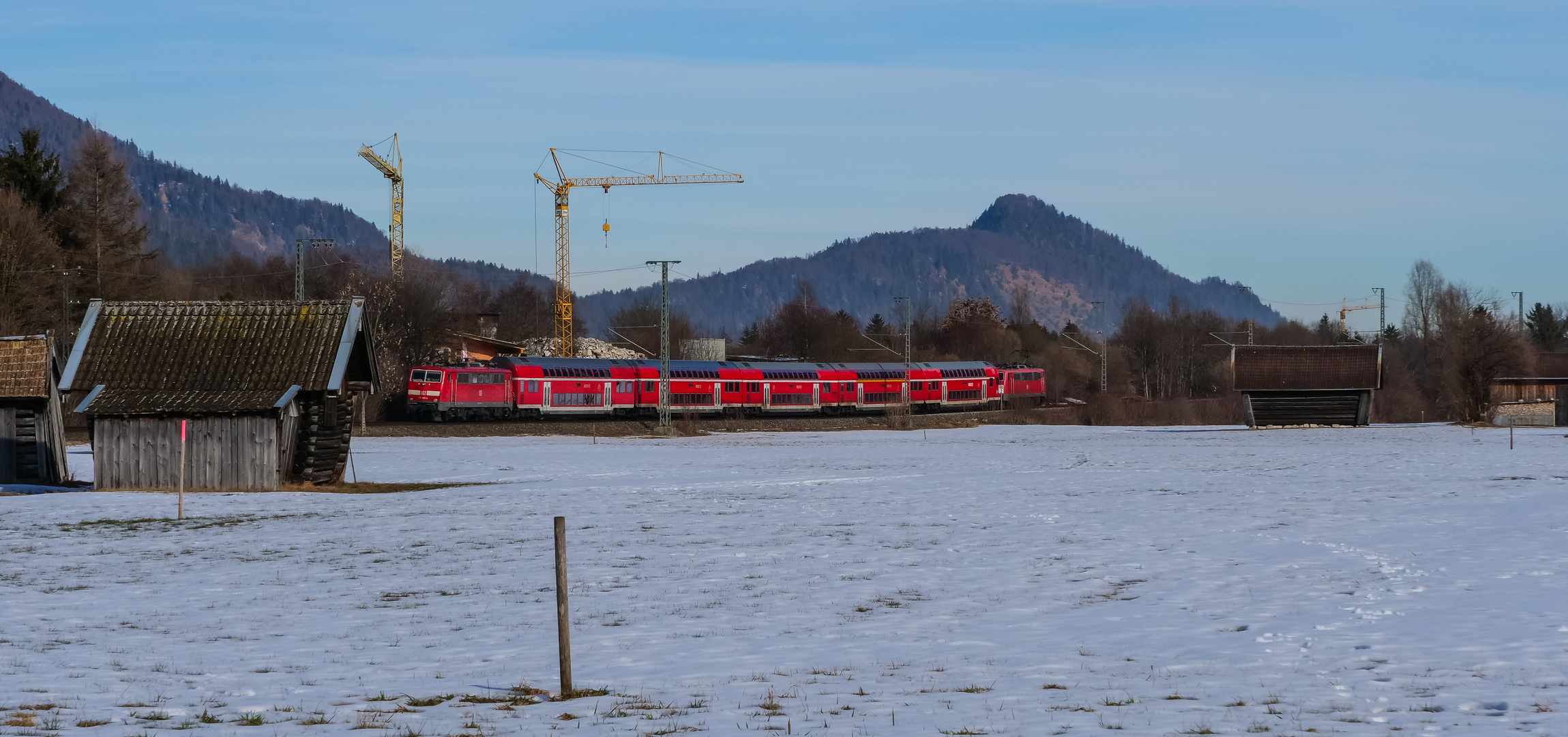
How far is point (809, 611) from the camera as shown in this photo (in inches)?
568

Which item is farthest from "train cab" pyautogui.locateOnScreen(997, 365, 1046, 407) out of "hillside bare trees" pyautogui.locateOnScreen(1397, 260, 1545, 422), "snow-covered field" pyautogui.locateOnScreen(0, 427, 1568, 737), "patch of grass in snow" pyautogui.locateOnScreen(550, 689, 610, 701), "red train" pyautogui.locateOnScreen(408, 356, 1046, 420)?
"patch of grass in snow" pyautogui.locateOnScreen(550, 689, 610, 701)

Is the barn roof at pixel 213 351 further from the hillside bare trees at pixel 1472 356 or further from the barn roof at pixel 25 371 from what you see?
the hillside bare trees at pixel 1472 356

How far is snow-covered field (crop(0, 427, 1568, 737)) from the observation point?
9.64 meters

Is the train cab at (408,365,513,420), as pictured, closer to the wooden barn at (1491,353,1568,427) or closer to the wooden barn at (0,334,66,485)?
the wooden barn at (0,334,66,485)

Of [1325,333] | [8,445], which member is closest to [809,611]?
[8,445]

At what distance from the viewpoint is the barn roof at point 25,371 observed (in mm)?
33406

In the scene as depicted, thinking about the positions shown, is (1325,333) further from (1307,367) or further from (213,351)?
(213,351)

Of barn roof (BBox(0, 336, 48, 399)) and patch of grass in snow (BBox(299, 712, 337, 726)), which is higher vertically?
barn roof (BBox(0, 336, 48, 399))

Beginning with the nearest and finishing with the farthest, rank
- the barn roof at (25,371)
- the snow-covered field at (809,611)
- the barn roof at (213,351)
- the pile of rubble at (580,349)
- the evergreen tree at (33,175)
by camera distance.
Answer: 1. the snow-covered field at (809,611)
2. the barn roof at (213,351)
3. the barn roof at (25,371)
4. the evergreen tree at (33,175)
5. the pile of rubble at (580,349)

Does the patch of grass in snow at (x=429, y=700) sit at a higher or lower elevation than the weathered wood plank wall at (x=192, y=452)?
lower

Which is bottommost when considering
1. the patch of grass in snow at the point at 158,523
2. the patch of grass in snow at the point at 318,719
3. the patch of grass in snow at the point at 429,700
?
the patch of grass in snow at the point at 158,523

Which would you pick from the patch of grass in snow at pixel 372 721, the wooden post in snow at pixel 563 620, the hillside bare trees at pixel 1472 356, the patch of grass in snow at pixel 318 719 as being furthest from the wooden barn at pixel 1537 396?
the patch of grass in snow at pixel 318 719

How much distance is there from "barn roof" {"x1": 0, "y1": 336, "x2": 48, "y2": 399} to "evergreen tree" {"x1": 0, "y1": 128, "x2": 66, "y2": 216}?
42.1m

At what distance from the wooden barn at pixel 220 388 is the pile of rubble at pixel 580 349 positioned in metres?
96.2
